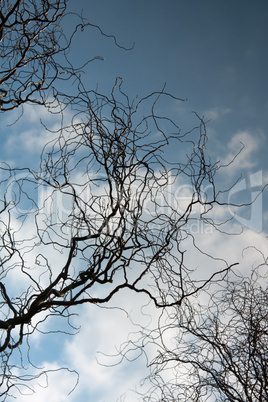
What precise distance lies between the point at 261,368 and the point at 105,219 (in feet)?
6.42

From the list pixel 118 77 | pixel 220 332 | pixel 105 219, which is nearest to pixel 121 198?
pixel 105 219

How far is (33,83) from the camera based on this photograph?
12.0ft

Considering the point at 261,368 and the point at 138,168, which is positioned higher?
the point at 138,168

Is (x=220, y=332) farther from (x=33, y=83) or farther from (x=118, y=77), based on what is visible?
(x=33, y=83)

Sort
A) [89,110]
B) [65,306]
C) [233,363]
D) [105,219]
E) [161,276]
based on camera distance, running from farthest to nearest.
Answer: [233,363] → [161,276] → [89,110] → [105,219] → [65,306]

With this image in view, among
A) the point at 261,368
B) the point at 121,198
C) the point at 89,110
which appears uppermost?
the point at 89,110

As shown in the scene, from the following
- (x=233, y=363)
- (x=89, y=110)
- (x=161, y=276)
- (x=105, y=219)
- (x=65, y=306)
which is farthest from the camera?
(x=233, y=363)

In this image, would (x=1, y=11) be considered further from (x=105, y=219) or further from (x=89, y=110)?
(x=105, y=219)

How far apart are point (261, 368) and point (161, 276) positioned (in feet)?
4.01

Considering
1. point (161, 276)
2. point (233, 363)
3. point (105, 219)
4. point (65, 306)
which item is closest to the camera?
point (65, 306)

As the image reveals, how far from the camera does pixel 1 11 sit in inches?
130

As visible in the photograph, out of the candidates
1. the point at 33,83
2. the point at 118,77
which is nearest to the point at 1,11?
the point at 33,83

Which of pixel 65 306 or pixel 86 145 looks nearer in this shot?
pixel 65 306

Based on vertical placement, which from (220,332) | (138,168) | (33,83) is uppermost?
(33,83)
